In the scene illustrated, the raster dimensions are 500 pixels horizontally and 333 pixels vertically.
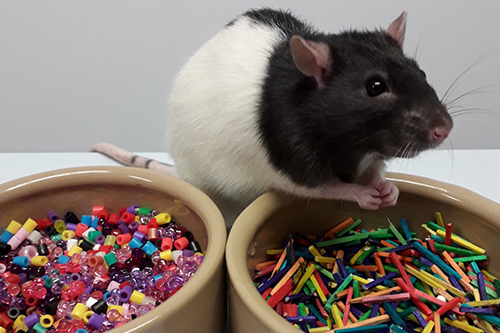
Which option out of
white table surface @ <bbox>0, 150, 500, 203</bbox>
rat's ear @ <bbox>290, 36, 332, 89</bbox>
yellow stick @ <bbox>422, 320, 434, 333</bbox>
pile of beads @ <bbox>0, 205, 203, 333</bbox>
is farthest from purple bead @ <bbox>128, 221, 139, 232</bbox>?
yellow stick @ <bbox>422, 320, 434, 333</bbox>

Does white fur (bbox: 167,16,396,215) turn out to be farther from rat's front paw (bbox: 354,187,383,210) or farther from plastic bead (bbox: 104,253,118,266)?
plastic bead (bbox: 104,253,118,266)

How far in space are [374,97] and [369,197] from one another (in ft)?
0.66

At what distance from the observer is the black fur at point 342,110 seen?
0.81 metres

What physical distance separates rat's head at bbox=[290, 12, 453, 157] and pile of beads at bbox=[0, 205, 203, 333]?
0.42 meters

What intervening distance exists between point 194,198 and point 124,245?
20cm

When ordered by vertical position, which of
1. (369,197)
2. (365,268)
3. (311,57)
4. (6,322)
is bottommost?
(6,322)

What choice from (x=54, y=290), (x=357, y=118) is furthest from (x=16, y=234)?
(x=357, y=118)

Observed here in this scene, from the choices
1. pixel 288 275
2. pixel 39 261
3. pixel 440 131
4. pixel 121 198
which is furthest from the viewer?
pixel 121 198

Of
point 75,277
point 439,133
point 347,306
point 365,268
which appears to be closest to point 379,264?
point 365,268

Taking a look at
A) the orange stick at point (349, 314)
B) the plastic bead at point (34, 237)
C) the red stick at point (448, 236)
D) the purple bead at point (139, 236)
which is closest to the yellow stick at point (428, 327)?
the orange stick at point (349, 314)

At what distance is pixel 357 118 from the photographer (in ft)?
2.69

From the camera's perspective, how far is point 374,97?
82 centimetres

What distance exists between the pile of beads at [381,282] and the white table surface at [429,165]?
41cm

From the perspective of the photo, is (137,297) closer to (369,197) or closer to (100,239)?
(100,239)
